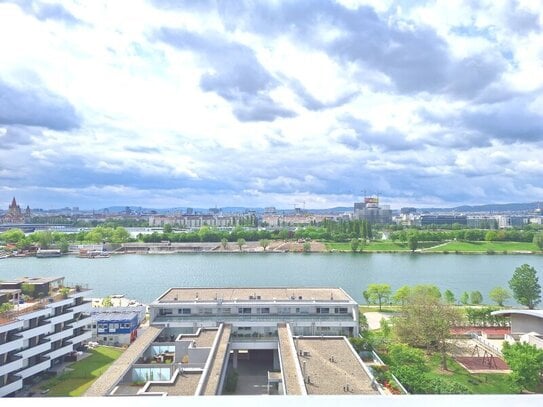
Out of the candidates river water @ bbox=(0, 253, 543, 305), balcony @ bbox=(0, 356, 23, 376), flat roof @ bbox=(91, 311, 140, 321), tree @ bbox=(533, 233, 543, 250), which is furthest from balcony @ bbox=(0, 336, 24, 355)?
tree @ bbox=(533, 233, 543, 250)

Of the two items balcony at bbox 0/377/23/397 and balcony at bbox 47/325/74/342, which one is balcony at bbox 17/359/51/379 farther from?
balcony at bbox 47/325/74/342

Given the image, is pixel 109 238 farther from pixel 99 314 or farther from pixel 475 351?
pixel 475 351

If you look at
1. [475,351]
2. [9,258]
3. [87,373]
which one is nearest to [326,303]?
[475,351]

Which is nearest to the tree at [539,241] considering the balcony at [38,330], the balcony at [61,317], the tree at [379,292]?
the tree at [379,292]

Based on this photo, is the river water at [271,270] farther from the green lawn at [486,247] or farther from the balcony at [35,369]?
the balcony at [35,369]

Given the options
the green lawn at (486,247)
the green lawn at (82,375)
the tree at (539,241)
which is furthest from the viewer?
the green lawn at (486,247)
